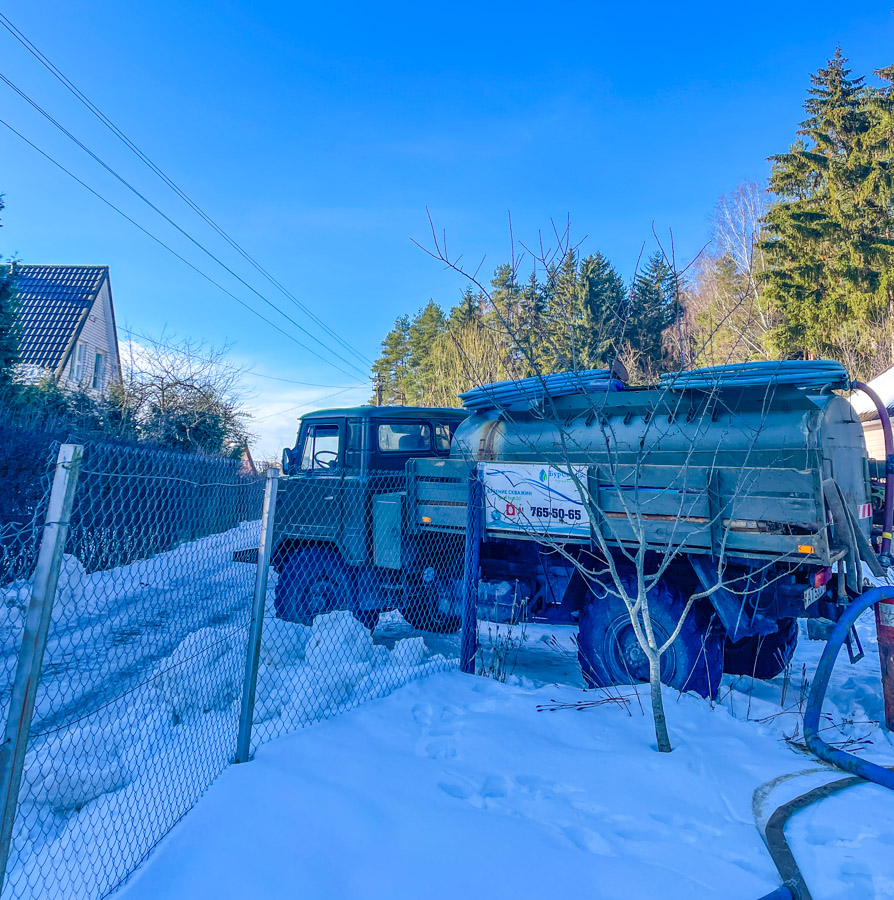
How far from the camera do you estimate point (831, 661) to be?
11.8ft

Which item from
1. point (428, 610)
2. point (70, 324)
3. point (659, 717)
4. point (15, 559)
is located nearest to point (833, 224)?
point (428, 610)

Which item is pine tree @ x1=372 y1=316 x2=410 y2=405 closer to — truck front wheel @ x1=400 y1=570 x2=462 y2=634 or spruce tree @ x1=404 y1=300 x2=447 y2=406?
spruce tree @ x1=404 y1=300 x2=447 y2=406

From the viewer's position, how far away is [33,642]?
176cm

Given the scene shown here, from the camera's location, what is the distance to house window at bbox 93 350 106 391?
22062mm

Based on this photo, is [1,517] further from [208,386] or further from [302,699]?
[208,386]

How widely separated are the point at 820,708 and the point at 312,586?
15.1ft

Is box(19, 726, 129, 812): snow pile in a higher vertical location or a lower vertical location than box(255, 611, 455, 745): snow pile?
lower

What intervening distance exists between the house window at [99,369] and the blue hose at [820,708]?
24145 mm

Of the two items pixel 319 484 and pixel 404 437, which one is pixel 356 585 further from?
pixel 404 437

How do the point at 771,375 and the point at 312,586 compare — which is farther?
the point at 312,586

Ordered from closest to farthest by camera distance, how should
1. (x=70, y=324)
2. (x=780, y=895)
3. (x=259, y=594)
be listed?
(x=780, y=895) < (x=259, y=594) < (x=70, y=324)

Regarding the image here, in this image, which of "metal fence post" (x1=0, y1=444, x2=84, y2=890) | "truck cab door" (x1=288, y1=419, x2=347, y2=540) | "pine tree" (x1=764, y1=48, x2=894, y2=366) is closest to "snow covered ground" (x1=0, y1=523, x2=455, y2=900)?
"metal fence post" (x1=0, y1=444, x2=84, y2=890)

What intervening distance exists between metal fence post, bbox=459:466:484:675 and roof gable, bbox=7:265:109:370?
741 inches

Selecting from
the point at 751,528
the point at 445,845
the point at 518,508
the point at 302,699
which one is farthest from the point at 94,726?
the point at 751,528
